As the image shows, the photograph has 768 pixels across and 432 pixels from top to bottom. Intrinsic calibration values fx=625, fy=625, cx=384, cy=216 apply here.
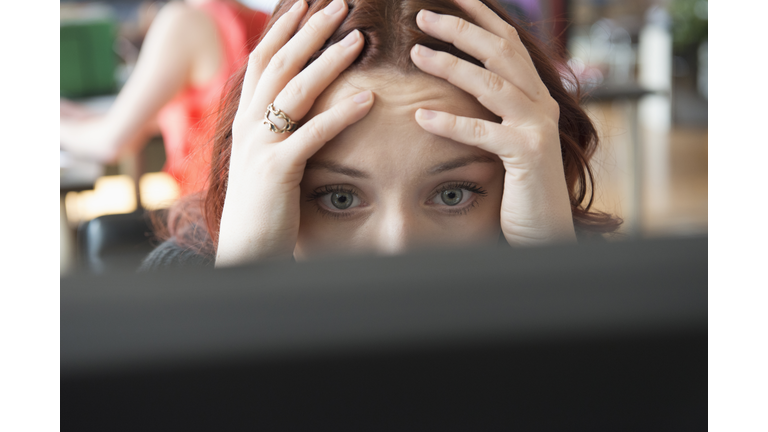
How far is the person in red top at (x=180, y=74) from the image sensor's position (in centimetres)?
174

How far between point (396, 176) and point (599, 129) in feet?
3.90

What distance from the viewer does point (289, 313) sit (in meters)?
0.23

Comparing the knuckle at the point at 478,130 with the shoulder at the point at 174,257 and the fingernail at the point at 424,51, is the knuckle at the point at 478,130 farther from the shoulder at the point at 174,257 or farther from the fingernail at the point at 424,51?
the shoulder at the point at 174,257

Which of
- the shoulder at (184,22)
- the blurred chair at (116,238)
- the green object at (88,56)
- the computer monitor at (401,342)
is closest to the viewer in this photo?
the computer monitor at (401,342)

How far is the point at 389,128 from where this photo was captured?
0.68 meters

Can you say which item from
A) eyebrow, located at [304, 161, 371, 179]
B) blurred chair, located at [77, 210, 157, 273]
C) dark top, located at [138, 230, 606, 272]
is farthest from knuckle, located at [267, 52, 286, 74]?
blurred chair, located at [77, 210, 157, 273]

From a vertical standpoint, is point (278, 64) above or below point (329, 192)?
above

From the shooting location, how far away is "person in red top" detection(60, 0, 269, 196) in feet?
5.70

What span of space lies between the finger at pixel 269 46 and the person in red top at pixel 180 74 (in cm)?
96

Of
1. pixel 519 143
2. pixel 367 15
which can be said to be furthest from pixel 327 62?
pixel 519 143

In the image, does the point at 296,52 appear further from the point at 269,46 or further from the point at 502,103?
the point at 502,103

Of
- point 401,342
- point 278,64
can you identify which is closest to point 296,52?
point 278,64

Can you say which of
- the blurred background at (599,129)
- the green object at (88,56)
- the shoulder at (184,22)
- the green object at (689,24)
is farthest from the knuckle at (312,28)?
the green object at (689,24)

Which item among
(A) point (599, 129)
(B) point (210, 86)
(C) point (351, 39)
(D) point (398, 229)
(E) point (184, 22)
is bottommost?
(D) point (398, 229)
